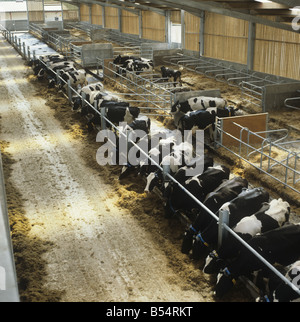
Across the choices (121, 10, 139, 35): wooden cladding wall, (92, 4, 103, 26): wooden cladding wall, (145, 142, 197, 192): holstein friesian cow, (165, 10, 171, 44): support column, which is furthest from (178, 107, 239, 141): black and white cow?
(92, 4, 103, 26): wooden cladding wall

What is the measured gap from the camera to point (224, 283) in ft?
19.0

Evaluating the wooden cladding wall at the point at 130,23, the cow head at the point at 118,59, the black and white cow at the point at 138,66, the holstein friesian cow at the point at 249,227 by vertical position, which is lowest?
the holstein friesian cow at the point at 249,227

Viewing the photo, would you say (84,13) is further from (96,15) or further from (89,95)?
(89,95)

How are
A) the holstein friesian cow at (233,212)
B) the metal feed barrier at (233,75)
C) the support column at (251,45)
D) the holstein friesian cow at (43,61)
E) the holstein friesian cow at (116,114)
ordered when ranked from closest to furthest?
the holstein friesian cow at (233,212)
the holstein friesian cow at (116,114)
the metal feed barrier at (233,75)
the support column at (251,45)
the holstein friesian cow at (43,61)

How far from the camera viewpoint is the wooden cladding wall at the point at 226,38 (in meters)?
19.5

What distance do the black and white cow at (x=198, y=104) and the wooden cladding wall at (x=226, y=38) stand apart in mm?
7488

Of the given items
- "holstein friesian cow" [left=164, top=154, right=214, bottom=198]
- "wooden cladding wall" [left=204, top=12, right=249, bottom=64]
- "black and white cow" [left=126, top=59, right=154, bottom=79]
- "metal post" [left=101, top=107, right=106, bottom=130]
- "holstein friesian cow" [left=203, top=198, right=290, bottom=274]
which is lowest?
"holstein friesian cow" [left=203, top=198, right=290, bottom=274]

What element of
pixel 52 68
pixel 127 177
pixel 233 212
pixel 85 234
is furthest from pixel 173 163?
pixel 52 68

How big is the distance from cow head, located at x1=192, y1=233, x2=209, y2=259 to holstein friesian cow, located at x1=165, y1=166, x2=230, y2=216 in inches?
41.7

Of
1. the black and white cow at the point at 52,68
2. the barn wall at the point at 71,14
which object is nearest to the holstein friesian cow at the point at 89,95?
the black and white cow at the point at 52,68

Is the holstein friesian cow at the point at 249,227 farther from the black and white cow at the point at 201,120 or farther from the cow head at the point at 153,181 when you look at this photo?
the black and white cow at the point at 201,120

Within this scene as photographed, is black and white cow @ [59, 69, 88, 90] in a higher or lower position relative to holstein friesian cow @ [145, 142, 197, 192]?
higher

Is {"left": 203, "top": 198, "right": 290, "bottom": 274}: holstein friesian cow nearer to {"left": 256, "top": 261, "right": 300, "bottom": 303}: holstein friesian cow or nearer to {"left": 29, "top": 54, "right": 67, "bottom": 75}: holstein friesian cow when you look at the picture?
{"left": 256, "top": 261, "right": 300, "bottom": 303}: holstein friesian cow

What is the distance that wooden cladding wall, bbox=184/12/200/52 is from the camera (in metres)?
23.8
